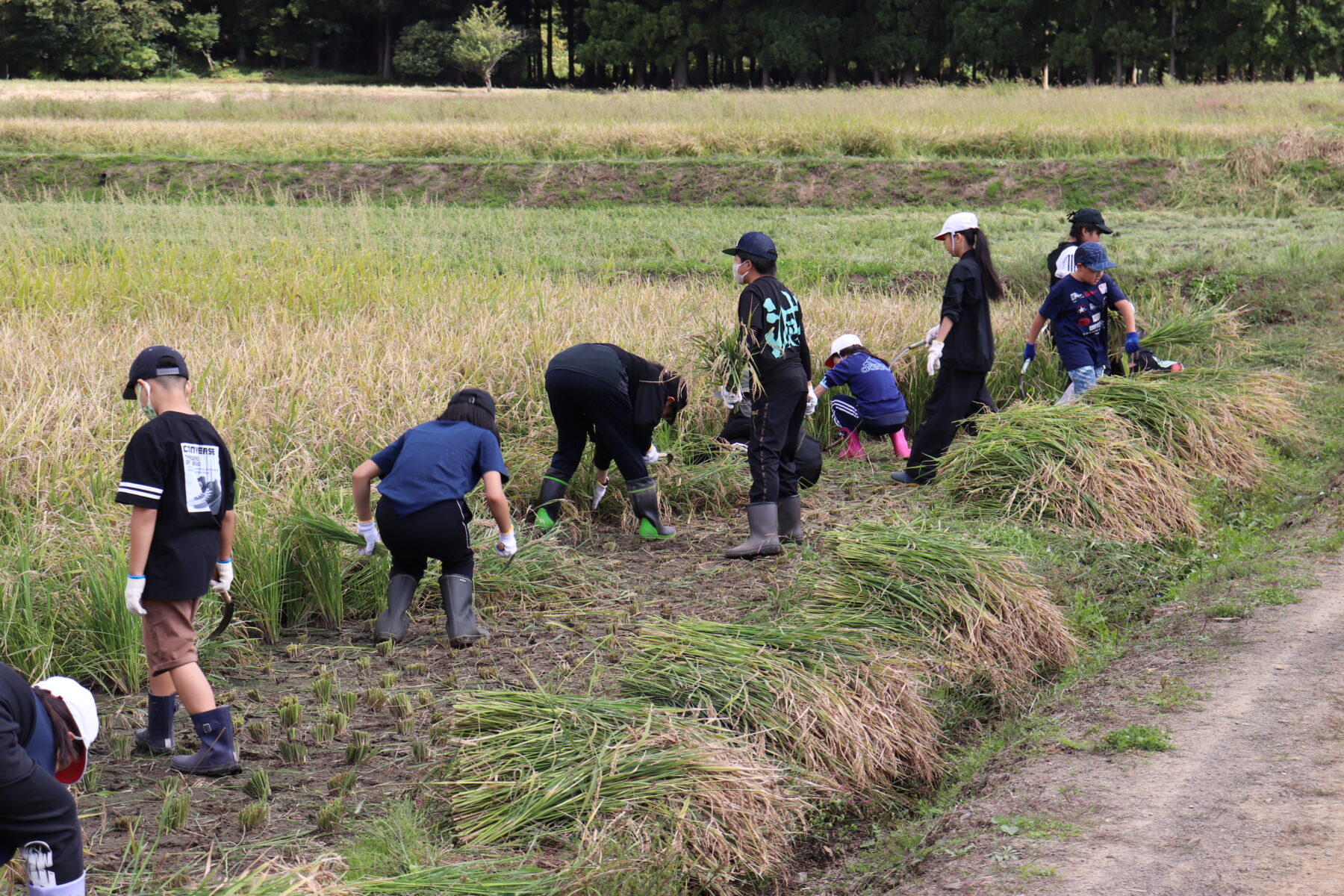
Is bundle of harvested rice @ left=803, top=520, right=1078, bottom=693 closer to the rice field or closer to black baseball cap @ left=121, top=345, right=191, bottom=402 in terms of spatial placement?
the rice field

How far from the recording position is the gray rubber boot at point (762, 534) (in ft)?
22.9

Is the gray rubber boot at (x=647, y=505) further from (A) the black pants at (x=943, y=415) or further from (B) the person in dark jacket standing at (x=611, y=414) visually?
(A) the black pants at (x=943, y=415)

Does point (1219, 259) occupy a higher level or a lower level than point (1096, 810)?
higher

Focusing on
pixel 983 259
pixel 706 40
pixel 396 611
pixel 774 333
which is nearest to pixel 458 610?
pixel 396 611

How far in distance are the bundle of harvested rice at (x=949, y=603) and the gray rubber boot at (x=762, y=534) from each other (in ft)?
2.87

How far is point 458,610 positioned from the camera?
5684 millimetres

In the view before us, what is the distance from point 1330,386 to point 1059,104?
18.2m

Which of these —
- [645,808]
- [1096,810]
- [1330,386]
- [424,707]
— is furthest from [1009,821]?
[1330,386]

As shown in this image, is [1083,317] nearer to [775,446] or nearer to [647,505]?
[775,446]

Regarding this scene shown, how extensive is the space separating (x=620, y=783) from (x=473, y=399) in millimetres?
2374

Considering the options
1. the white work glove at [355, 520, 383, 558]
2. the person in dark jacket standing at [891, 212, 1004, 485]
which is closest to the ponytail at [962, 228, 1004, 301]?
the person in dark jacket standing at [891, 212, 1004, 485]

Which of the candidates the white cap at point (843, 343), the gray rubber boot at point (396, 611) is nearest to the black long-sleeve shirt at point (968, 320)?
the white cap at point (843, 343)

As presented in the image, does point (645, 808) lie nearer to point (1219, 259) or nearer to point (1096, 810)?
point (1096, 810)

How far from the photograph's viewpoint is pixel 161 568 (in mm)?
4289
